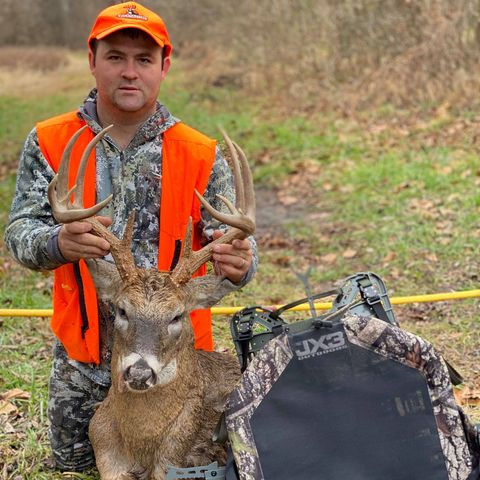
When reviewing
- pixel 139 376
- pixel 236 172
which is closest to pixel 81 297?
pixel 139 376

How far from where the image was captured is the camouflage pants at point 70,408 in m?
4.13

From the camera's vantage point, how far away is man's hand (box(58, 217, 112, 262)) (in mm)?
3426

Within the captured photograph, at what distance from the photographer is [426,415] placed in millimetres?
3115

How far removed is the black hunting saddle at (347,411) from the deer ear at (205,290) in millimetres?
505

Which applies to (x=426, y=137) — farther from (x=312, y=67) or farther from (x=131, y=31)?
(x=131, y=31)

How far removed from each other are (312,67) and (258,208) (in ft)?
22.7

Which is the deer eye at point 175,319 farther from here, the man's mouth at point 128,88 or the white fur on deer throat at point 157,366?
the man's mouth at point 128,88

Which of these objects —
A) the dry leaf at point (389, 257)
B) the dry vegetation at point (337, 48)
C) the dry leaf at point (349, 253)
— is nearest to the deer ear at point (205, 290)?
the dry leaf at point (389, 257)

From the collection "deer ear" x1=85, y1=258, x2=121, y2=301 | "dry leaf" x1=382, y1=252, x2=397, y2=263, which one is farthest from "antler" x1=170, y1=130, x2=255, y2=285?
"dry leaf" x1=382, y1=252, x2=397, y2=263

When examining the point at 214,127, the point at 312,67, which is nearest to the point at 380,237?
the point at 214,127

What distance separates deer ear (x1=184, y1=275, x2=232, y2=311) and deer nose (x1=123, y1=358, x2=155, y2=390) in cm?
44

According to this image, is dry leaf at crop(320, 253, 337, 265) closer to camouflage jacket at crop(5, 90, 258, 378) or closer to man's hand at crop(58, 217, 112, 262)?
camouflage jacket at crop(5, 90, 258, 378)

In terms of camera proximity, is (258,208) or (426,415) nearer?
(426,415)

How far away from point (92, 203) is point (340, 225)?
4.65m
